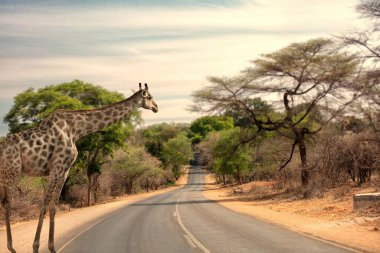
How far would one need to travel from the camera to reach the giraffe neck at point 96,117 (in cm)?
1110

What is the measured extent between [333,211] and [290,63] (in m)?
14.5

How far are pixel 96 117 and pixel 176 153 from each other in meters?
88.9

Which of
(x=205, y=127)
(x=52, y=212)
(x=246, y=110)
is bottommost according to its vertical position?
(x=52, y=212)

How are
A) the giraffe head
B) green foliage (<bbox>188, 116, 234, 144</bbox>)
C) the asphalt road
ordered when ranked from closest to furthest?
the asphalt road < the giraffe head < green foliage (<bbox>188, 116, 234, 144</bbox>)

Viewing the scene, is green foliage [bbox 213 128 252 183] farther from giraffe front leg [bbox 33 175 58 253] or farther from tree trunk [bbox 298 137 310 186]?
giraffe front leg [bbox 33 175 58 253]

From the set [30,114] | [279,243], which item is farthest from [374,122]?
[30,114]

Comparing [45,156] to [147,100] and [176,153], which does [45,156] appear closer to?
[147,100]

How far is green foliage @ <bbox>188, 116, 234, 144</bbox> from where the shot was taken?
14675cm

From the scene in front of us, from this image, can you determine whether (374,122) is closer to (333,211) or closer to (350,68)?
(350,68)

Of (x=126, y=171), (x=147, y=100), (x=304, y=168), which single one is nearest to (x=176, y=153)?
(x=126, y=171)

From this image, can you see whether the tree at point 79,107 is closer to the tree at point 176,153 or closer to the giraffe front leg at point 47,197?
the giraffe front leg at point 47,197

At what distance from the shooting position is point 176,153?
10031 centimetres

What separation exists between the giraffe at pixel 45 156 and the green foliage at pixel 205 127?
441 feet

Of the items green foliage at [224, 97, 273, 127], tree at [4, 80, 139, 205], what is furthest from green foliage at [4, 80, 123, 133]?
green foliage at [224, 97, 273, 127]
